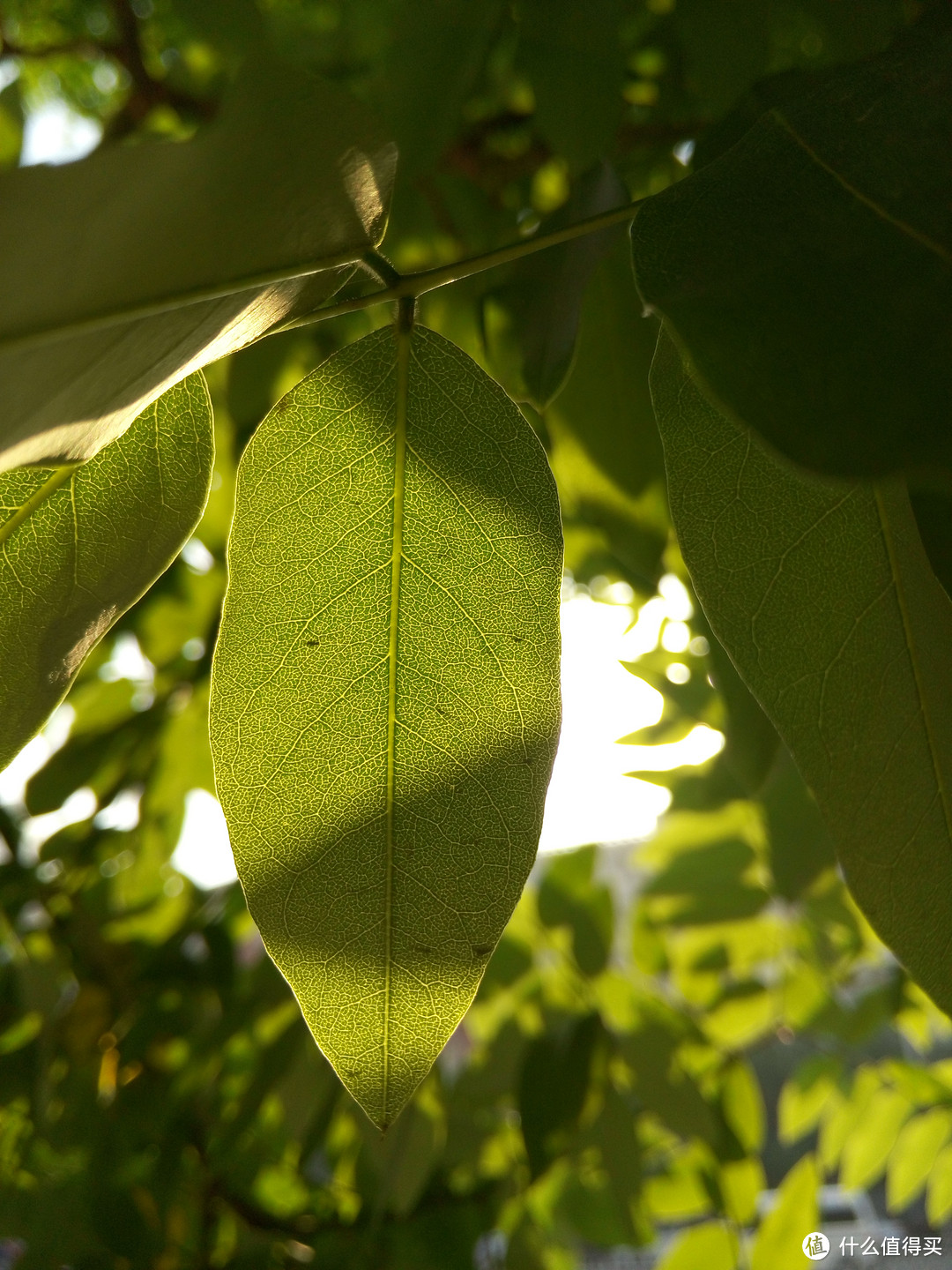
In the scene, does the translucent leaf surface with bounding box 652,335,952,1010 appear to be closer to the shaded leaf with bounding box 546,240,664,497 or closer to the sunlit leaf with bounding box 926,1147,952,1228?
the shaded leaf with bounding box 546,240,664,497

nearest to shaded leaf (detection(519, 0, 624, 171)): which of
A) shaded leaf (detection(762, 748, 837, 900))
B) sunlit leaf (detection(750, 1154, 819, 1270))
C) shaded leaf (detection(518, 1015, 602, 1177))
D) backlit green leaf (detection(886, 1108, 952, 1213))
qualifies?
shaded leaf (detection(762, 748, 837, 900))

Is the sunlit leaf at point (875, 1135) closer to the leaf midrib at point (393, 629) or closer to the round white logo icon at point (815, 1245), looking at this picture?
the round white logo icon at point (815, 1245)

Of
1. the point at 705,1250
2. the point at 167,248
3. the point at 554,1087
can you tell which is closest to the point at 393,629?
the point at 167,248

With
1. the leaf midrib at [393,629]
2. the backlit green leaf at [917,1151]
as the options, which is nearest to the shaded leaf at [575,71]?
the leaf midrib at [393,629]

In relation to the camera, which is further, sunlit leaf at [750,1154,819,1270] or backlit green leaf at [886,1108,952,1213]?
backlit green leaf at [886,1108,952,1213]

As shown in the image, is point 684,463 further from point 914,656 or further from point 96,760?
point 96,760

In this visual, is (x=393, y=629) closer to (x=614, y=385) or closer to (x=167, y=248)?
(x=167, y=248)

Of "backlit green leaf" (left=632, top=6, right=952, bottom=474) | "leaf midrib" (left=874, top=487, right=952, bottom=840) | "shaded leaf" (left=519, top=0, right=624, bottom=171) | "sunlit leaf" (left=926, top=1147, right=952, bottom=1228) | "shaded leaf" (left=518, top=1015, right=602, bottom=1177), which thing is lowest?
"sunlit leaf" (left=926, top=1147, right=952, bottom=1228)
